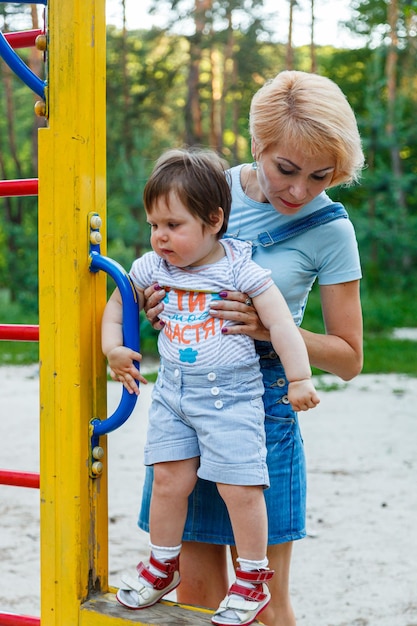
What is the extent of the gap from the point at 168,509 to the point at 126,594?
210 millimetres

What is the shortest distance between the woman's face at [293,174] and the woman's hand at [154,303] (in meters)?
0.32

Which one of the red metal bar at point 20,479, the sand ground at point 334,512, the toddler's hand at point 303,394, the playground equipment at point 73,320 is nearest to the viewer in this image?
A: the toddler's hand at point 303,394

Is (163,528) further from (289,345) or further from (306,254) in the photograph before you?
(306,254)

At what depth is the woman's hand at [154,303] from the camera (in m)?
1.80

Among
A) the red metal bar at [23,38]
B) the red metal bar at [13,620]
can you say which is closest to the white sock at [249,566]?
the red metal bar at [13,620]

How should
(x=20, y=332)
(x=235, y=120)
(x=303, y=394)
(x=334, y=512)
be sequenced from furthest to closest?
(x=235, y=120) → (x=334, y=512) → (x=20, y=332) → (x=303, y=394)

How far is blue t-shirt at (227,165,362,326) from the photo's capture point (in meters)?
1.82

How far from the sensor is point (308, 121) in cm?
170

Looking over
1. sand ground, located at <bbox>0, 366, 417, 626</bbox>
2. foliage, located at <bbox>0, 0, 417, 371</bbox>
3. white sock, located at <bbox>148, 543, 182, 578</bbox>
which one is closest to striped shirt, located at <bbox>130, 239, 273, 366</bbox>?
white sock, located at <bbox>148, 543, 182, 578</bbox>

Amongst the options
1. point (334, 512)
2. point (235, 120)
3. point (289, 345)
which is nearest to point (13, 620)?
point (289, 345)

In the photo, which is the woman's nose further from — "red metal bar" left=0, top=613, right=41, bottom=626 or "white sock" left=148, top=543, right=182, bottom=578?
"red metal bar" left=0, top=613, right=41, bottom=626

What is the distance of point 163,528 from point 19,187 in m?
0.81

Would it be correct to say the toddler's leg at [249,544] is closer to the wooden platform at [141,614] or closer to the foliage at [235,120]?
the wooden platform at [141,614]

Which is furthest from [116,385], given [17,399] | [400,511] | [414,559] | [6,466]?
[414,559]
